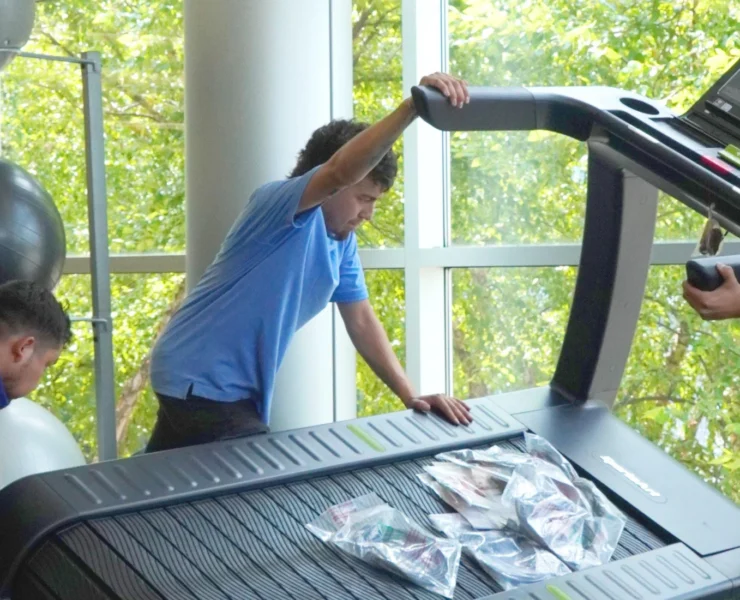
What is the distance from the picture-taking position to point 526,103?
6.24 feet

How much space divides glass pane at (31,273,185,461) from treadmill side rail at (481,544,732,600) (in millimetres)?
2962

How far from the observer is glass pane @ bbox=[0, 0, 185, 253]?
173 inches

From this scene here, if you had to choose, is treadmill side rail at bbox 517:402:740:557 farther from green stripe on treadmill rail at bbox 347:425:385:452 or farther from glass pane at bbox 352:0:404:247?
glass pane at bbox 352:0:404:247

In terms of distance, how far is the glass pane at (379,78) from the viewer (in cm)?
367

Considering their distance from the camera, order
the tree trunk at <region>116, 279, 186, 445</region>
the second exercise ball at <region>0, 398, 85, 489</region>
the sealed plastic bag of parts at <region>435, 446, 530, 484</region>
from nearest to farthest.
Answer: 1. the sealed plastic bag of parts at <region>435, 446, 530, 484</region>
2. the second exercise ball at <region>0, 398, 85, 489</region>
3. the tree trunk at <region>116, 279, 186, 445</region>

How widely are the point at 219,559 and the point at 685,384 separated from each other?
6.29 ft

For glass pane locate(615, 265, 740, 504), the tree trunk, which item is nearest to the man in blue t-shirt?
glass pane locate(615, 265, 740, 504)

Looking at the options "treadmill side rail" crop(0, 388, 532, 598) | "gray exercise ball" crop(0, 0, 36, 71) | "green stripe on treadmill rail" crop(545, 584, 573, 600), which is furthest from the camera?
"gray exercise ball" crop(0, 0, 36, 71)

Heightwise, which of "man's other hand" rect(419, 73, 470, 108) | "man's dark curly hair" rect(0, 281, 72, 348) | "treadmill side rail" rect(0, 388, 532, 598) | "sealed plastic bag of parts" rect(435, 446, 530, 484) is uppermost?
"man's other hand" rect(419, 73, 470, 108)

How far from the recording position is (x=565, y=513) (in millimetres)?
1707

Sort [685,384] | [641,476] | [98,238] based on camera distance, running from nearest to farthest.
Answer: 1. [641,476]
2. [685,384]
3. [98,238]

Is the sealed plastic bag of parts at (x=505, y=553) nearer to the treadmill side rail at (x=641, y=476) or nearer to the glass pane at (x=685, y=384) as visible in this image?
the treadmill side rail at (x=641, y=476)

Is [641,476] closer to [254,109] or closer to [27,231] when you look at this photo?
[254,109]

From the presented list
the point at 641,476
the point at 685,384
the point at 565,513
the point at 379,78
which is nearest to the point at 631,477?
the point at 641,476
